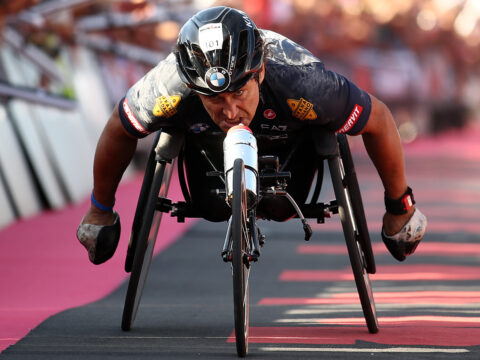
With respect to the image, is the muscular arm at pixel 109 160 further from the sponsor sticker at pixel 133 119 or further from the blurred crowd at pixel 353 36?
the blurred crowd at pixel 353 36

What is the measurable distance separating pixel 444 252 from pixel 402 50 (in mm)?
43692

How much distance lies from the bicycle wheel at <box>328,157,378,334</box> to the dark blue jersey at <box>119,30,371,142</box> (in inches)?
8.4

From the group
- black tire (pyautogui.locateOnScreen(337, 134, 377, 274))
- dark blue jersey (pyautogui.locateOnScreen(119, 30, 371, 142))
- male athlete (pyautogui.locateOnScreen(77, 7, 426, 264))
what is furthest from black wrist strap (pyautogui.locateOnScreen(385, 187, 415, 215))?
dark blue jersey (pyautogui.locateOnScreen(119, 30, 371, 142))

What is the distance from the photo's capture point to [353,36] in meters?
45.8

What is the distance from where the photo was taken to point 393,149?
5.68 metres

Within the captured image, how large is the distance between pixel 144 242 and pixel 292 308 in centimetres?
155

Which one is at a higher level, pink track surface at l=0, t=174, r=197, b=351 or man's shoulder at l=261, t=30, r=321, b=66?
man's shoulder at l=261, t=30, r=321, b=66

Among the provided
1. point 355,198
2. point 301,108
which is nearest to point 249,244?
point 301,108

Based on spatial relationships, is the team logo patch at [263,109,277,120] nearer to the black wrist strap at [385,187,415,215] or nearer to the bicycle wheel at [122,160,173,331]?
the bicycle wheel at [122,160,173,331]

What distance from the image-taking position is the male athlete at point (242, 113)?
4984mm

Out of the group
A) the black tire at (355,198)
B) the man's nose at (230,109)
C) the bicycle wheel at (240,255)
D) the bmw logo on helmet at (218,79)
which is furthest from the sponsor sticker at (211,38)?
the black tire at (355,198)

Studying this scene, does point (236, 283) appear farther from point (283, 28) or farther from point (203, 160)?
point (283, 28)

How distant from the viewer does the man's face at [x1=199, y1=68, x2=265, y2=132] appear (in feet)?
16.4

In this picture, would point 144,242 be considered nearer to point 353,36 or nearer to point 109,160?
point 109,160
